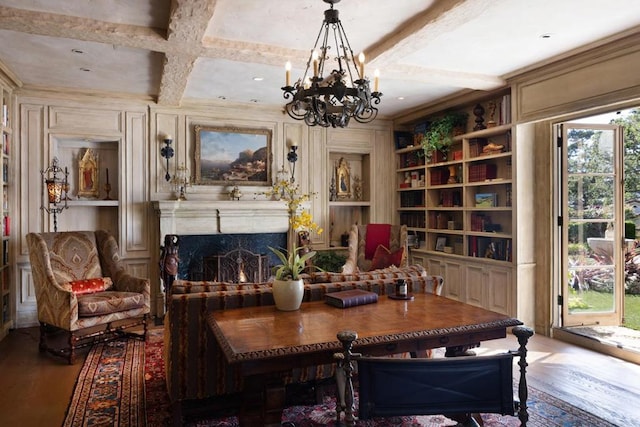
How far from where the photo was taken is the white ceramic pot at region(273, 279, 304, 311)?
8.10 ft

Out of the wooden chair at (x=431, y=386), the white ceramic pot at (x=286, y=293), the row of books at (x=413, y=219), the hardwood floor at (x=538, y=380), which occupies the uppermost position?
the row of books at (x=413, y=219)

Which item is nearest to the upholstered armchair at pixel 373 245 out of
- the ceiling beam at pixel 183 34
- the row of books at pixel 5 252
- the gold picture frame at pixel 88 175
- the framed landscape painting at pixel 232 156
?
the framed landscape painting at pixel 232 156

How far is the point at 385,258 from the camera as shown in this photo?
16.5 feet

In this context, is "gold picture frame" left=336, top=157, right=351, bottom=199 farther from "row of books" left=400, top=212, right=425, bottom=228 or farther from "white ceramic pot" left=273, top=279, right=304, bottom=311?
"white ceramic pot" left=273, top=279, right=304, bottom=311

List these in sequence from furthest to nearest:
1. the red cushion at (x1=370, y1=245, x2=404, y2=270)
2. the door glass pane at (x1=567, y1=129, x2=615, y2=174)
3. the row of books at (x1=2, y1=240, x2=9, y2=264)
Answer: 1. the red cushion at (x1=370, y1=245, x2=404, y2=270)
2. the row of books at (x1=2, y1=240, x2=9, y2=264)
3. the door glass pane at (x1=567, y1=129, x2=615, y2=174)

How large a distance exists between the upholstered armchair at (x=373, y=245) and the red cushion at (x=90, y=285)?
253 centimetres

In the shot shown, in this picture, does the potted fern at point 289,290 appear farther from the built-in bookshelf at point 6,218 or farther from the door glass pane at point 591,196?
the built-in bookshelf at point 6,218

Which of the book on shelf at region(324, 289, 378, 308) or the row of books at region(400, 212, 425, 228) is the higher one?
the row of books at region(400, 212, 425, 228)

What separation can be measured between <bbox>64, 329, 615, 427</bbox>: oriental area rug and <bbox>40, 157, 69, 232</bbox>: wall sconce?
7.15 feet

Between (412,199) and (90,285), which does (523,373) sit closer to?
(90,285)

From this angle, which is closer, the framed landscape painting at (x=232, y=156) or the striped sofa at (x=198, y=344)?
the striped sofa at (x=198, y=344)

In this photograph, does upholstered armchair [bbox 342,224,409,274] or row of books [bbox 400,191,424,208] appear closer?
upholstered armchair [bbox 342,224,409,274]

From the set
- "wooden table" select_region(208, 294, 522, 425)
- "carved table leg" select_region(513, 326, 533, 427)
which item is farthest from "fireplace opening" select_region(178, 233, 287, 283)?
"carved table leg" select_region(513, 326, 533, 427)

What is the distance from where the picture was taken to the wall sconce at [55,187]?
4.80 metres
